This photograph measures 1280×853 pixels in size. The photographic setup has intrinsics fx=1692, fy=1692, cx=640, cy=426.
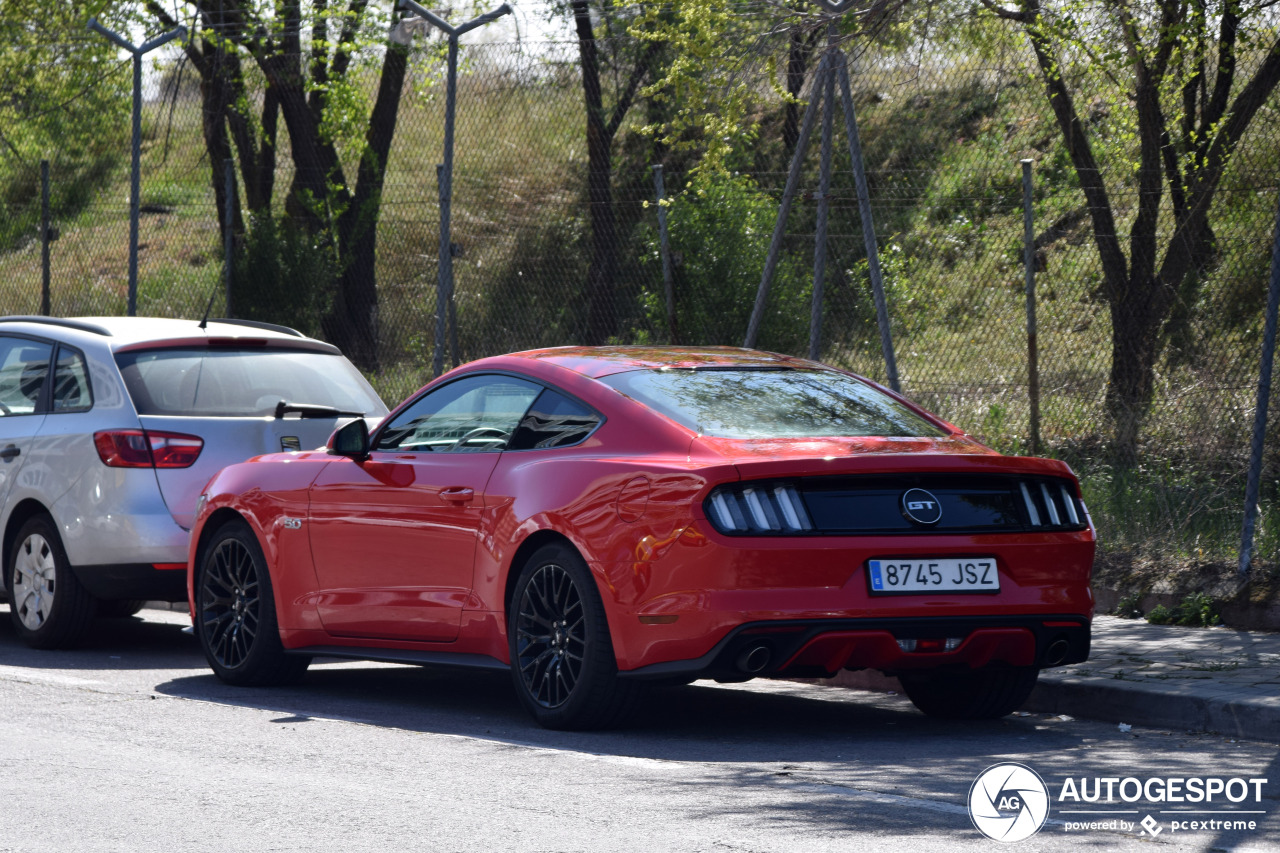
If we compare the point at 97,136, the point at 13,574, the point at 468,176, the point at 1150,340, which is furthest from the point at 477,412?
the point at 97,136

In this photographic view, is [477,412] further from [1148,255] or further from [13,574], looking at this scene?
[1148,255]

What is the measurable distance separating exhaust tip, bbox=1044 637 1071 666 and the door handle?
92.6 inches

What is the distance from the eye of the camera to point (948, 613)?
6.17 metres

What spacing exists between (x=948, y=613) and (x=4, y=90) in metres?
22.3

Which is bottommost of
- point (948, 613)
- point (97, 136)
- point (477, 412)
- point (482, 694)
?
point (482, 694)

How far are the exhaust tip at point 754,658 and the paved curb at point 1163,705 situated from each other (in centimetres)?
195

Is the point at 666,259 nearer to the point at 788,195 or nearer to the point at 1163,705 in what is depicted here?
the point at 788,195

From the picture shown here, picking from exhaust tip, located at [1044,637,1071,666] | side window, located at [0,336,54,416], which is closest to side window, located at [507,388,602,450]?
exhaust tip, located at [1044,637,1071,666]

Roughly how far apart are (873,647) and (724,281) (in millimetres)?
8610

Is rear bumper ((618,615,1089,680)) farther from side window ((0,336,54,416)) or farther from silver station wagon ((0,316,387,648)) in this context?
side window ((0,336,54,416))

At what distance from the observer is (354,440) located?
7.56 meters

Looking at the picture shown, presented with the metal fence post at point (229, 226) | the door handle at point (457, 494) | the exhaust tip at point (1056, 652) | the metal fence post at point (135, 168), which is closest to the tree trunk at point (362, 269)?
the metal fence post at point (229, 226)

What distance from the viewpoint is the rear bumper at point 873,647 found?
599 centimetres

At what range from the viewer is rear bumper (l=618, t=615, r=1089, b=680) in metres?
5.99
